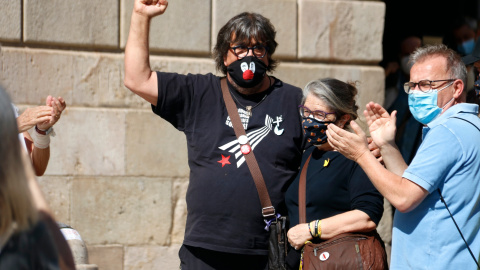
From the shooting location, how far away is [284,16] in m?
6.45

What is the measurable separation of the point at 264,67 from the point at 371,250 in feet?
3.88

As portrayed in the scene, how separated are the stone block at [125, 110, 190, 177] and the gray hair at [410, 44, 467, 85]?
278 cm

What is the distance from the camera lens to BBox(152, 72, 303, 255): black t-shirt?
4.12 metres

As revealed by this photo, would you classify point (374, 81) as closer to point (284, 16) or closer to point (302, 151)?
point (284, 16)

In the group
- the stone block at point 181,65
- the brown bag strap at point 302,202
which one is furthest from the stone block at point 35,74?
the brown bag strap at point 302,202

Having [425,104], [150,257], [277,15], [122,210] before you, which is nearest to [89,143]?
[122,210]

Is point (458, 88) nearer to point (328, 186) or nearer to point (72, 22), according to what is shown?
point (328, 186)

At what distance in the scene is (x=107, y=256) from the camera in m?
5.96

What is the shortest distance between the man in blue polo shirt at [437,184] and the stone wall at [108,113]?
280 centimetres

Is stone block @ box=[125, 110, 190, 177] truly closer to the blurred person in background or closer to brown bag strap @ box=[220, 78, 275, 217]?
brown bag strap @ box=[220, 78, 275, 217]

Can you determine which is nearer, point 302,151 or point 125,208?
point 302,151

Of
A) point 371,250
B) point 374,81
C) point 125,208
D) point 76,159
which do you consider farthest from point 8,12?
point 371,250

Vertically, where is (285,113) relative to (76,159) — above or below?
above

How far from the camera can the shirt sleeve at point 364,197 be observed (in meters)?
3.84
